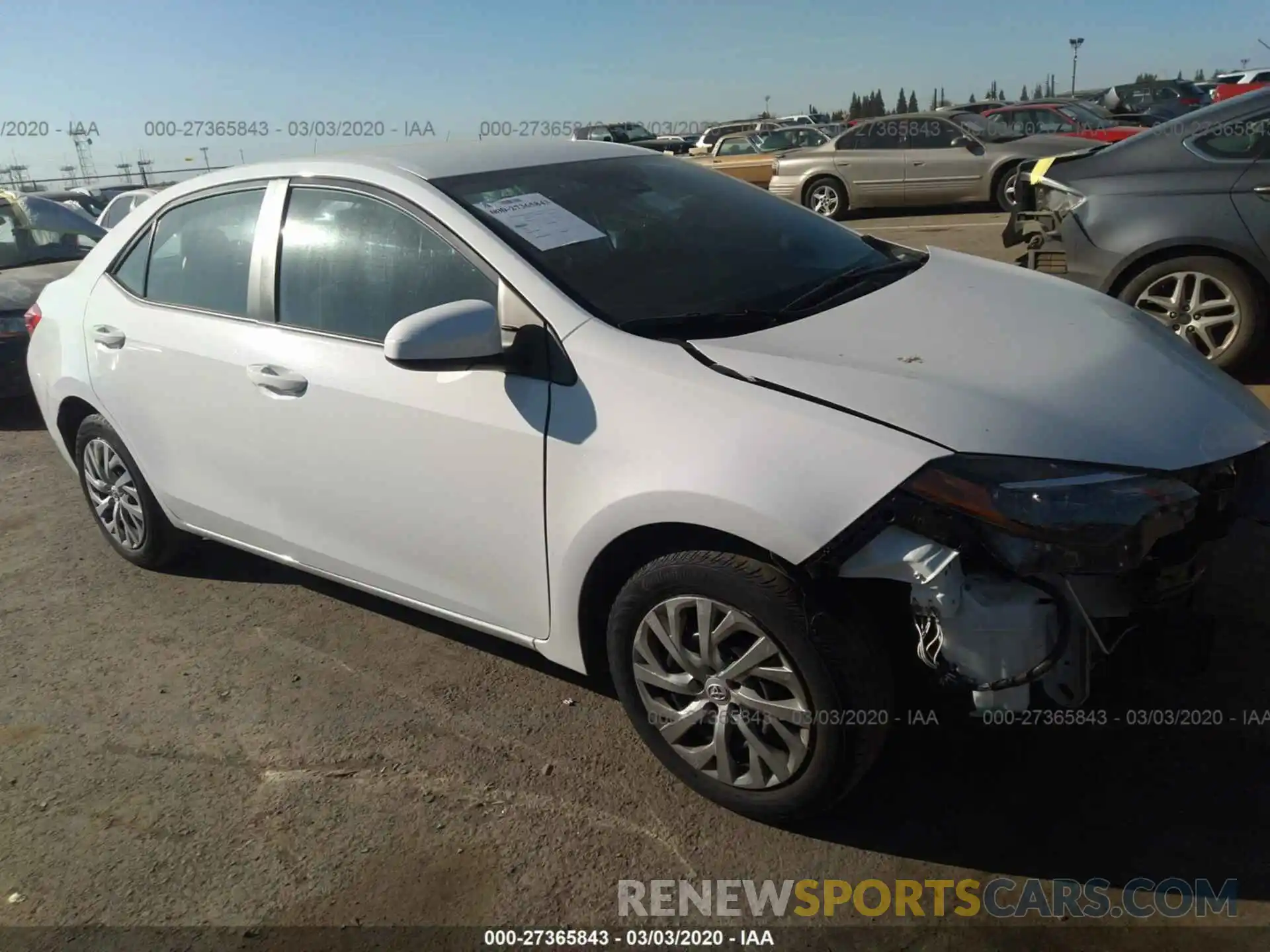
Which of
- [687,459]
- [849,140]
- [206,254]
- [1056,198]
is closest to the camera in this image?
[687,459]

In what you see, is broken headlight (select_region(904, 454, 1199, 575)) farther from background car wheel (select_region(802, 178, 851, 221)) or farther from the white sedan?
background car wheel (select_region(802, 178, 851, 221))

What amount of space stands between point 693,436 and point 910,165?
43.1 ft

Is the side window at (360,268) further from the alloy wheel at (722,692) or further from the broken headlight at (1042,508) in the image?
the broken headlight at (1042,508)

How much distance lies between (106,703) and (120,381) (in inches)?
48.7

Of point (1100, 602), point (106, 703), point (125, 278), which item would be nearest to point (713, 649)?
point (1100, 602)

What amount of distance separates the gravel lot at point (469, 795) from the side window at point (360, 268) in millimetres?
1219

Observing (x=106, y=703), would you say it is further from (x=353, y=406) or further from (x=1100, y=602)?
(x=1100, y=602)

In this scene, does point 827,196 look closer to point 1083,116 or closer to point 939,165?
point 939,165

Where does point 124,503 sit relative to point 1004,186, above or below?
below

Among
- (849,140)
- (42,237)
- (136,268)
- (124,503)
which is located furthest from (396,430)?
(849,140)

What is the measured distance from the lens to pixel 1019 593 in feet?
7.34

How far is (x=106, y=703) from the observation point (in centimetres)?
346

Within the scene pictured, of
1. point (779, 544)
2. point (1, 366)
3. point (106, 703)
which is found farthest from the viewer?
point (1, 366)

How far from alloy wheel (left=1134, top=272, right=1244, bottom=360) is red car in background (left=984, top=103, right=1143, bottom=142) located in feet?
35.2
